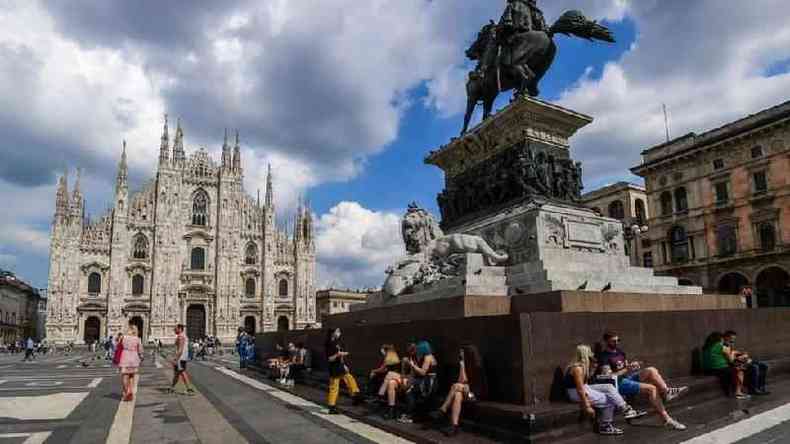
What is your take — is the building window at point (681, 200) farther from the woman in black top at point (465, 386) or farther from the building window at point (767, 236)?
the woman in black top at point (465, 386)

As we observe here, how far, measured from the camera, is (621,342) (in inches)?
228

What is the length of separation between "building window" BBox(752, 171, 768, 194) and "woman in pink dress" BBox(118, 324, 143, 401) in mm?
35392

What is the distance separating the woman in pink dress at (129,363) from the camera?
916 cm

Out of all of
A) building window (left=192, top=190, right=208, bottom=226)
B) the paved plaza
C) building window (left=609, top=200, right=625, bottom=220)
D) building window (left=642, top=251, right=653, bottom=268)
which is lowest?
the paved plaza

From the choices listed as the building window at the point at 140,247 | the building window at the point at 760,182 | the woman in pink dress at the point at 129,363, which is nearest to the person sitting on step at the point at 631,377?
the woman in pink dress at the point at 129,363

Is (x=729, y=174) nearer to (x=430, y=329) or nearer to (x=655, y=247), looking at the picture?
(x=655, y=247)

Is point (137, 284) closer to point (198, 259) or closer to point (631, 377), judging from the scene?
point (198, 259)

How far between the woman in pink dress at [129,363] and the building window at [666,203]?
37.1 m

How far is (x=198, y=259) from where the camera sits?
172 feet

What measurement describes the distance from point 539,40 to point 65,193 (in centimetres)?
5202

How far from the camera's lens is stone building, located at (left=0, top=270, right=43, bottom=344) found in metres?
59.9

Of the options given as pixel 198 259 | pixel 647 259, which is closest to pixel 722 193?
pixel 647 259

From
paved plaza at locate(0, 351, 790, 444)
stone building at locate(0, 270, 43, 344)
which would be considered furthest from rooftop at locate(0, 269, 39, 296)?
paved plaza at locate(0, 351, 790, 444)

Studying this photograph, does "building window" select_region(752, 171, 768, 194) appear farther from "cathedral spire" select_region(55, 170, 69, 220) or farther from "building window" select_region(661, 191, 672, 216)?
"cathedral spire" select_region(55, 170, 69, 220)
